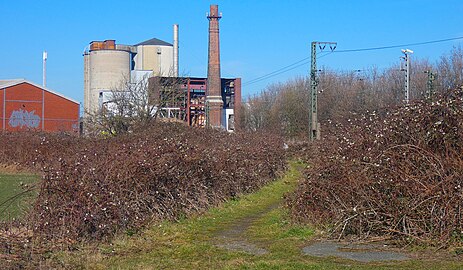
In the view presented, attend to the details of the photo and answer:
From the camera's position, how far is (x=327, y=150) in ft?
55.8

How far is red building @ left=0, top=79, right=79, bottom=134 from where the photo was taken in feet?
210

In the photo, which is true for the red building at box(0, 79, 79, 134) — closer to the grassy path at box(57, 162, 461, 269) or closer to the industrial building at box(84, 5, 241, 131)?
the industrial building at box(84, 5, 241, 131)

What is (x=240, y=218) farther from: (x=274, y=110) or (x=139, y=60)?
(x=139, y=60)

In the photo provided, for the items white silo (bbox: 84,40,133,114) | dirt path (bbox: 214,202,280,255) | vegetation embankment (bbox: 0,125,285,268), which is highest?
white silo (bbox: 84,40,133,114)

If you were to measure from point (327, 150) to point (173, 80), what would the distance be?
37.5 metres

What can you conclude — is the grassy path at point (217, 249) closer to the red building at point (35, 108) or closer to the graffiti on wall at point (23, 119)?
the red building at point (35, 108)

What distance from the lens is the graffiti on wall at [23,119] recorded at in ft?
210

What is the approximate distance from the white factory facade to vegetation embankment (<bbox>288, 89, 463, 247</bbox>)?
5972 cm

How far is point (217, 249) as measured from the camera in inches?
508

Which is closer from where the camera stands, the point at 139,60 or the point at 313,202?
the point at 313,202

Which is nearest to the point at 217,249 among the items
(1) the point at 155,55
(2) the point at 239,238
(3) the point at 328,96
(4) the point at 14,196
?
(2) the point at 239,238

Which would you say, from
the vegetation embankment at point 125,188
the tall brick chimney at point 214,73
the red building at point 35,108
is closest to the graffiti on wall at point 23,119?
the red building at point 35,108

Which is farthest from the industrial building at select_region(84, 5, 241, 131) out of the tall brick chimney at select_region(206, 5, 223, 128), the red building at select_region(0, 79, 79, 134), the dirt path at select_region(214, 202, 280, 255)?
the dirt path at select_region(214, 202, 280, 255)

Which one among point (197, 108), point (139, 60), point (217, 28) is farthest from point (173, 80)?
point (139, 60)
